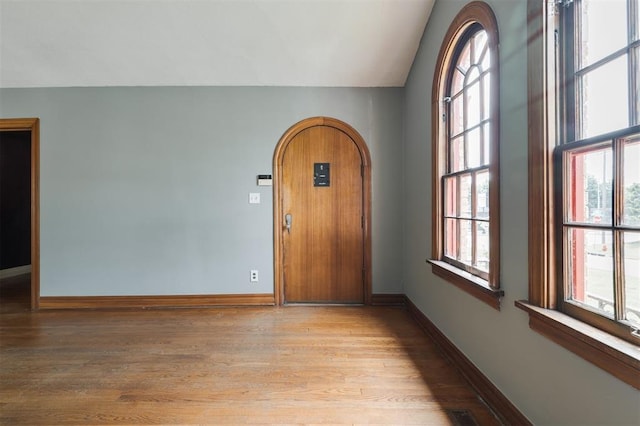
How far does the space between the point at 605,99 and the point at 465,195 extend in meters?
1.02

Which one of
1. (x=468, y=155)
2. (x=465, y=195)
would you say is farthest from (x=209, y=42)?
(x=465, y=195)

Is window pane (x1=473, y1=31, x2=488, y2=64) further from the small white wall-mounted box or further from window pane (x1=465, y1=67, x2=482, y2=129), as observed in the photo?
the small white wall-mounted box

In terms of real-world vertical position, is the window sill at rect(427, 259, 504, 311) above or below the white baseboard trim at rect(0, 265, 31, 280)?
above

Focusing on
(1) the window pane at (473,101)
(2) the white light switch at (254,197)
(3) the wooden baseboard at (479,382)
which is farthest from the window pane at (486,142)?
(2) the white light switch at (254,197)

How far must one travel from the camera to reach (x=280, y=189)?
323 centimetres

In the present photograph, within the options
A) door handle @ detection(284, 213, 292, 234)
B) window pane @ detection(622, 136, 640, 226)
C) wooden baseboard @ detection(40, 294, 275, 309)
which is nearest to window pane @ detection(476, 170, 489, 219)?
window pane @ detection(622, 136, 640, 226)

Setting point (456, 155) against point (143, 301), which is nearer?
point (456, 155)

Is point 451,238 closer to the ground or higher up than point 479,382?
higher up

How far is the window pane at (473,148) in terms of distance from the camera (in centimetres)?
184

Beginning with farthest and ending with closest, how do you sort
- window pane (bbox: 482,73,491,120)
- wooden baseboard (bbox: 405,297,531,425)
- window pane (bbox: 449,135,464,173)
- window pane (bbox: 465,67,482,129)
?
window pane (bbox: 449,135,464,173)
window pane (bbox: 465,67,482,129)
window pane (bbox: 482,73,491,120)
wooden baseboard (bbox: 405,297,531,425)

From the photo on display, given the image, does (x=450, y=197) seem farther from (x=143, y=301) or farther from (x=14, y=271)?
(x=14, y=271)

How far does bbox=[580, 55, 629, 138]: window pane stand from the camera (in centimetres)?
97

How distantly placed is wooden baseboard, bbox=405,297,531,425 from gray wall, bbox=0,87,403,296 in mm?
1374

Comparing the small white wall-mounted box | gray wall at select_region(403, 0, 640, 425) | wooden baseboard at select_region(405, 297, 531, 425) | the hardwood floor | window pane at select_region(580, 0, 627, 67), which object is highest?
window pane at select_region(580, 0, 627, 67)
